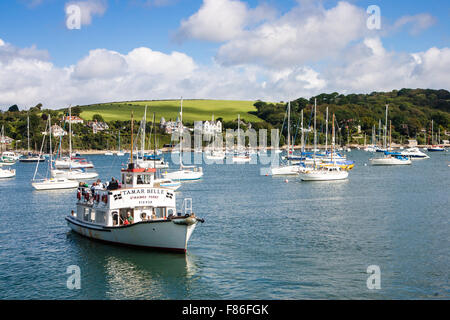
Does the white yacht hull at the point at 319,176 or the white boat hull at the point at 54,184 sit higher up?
the white yacht hull at the point at 319,176

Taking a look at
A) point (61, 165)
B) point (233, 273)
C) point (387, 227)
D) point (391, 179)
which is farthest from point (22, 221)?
point (61, 165)

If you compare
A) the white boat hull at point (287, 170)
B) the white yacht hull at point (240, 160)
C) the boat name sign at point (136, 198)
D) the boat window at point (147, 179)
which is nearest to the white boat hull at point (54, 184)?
the white boat hull at point (287, 170)

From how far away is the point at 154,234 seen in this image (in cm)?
3247

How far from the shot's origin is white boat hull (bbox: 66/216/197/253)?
31844 mm

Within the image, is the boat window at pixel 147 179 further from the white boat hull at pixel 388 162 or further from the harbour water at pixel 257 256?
the white boat hull at pixel 388 162

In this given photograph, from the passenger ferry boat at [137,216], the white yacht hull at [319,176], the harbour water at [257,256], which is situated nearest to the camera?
the harbour water at [257,256]

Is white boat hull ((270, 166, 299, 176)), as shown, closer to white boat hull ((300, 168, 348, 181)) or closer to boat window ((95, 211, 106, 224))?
white boat hull ((300, 168, 348, 181))

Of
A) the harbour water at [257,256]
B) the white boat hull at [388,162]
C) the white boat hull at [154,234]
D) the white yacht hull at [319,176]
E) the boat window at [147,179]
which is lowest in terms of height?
the harbour water at [257,256]

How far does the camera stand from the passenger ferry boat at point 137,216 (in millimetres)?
32062

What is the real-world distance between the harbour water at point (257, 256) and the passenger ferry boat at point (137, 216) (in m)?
0.91

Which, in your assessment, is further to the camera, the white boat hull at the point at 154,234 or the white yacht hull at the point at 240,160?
the white yacht hull at the point at 240,160

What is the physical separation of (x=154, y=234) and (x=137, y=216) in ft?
10.4

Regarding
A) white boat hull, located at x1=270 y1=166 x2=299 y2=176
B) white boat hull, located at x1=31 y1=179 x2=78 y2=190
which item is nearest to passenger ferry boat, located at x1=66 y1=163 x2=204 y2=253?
white boat hull, located at x1=31 y1=179 x2=78 y2=190
